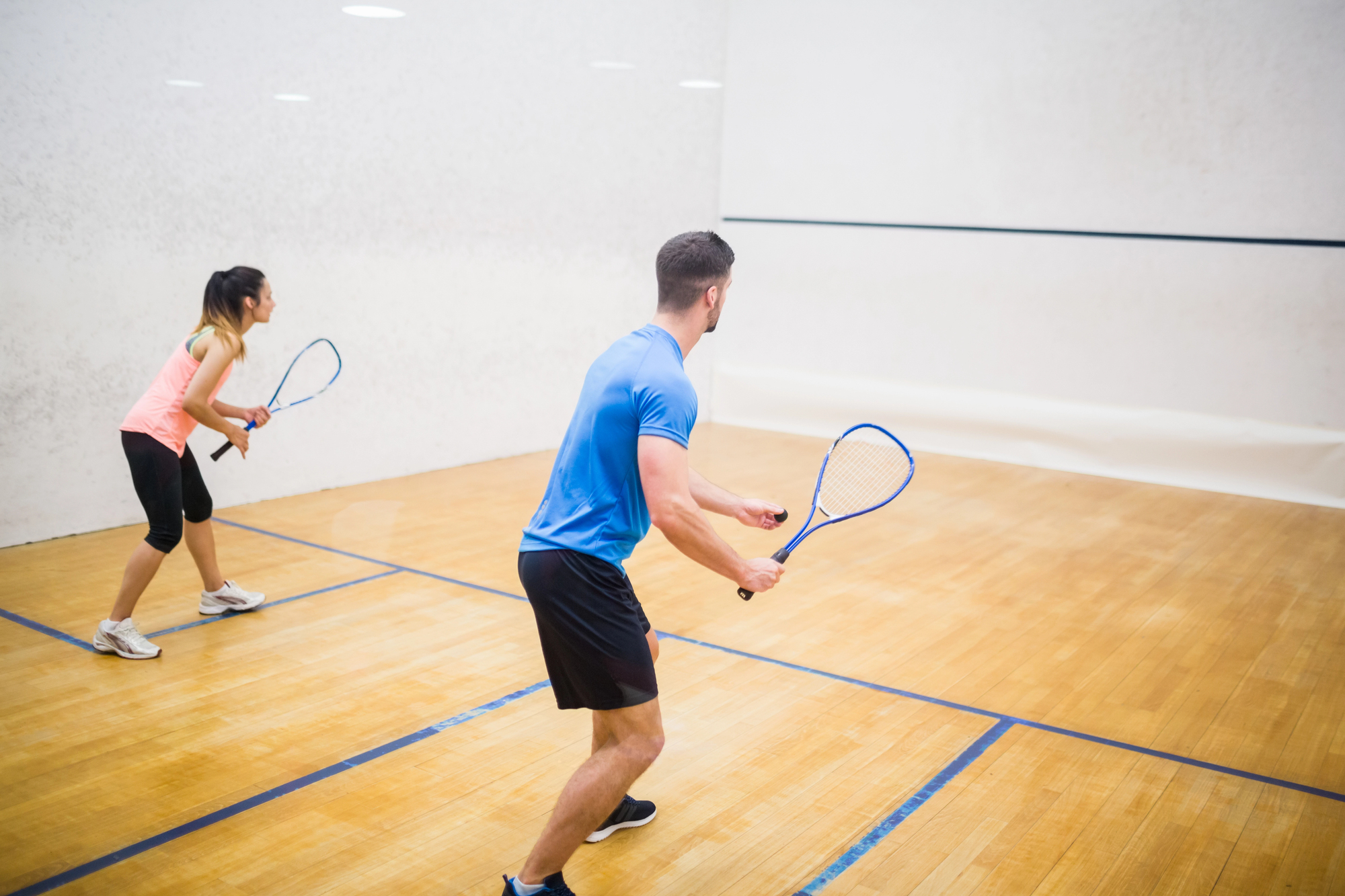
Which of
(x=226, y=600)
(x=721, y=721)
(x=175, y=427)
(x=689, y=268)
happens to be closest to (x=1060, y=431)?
(x=721, y=721)

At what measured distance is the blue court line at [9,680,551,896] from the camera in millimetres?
2049

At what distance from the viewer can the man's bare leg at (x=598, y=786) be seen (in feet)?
5.90

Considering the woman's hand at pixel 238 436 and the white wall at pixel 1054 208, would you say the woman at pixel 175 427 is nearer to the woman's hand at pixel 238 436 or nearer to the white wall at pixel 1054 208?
the woman's hand at pixel 238 436

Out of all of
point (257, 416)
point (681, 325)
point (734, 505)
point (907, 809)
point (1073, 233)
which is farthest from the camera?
point (1073, 233)

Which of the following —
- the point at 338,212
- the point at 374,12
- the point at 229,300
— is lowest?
the point at 229,300

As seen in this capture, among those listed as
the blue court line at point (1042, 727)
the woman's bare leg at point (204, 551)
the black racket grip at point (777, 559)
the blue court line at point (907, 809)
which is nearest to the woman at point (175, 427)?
the woman's bare leg at point (204, 551)

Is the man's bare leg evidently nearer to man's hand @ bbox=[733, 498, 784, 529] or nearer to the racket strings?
man's hand @ bbox=[733, 498, 784, 529]

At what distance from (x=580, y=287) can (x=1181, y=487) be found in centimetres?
410

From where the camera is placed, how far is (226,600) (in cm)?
357

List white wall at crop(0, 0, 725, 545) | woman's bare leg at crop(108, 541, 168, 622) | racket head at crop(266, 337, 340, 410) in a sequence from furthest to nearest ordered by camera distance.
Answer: racket head at crop(266, 337, 340, 410) → white wall at crop(0, 0, 725, 545) → woman's bare leg at crop(108, 541, 168, 622)

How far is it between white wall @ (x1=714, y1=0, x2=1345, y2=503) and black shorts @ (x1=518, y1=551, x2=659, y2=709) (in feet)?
19.2

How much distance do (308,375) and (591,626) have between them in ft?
13.0

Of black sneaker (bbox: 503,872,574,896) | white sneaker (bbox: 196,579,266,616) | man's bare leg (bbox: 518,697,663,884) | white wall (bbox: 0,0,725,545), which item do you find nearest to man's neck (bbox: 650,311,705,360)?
man's bare leg (bbox: 518,697,663,884)

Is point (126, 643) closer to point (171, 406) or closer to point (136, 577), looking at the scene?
point (136, 577)
